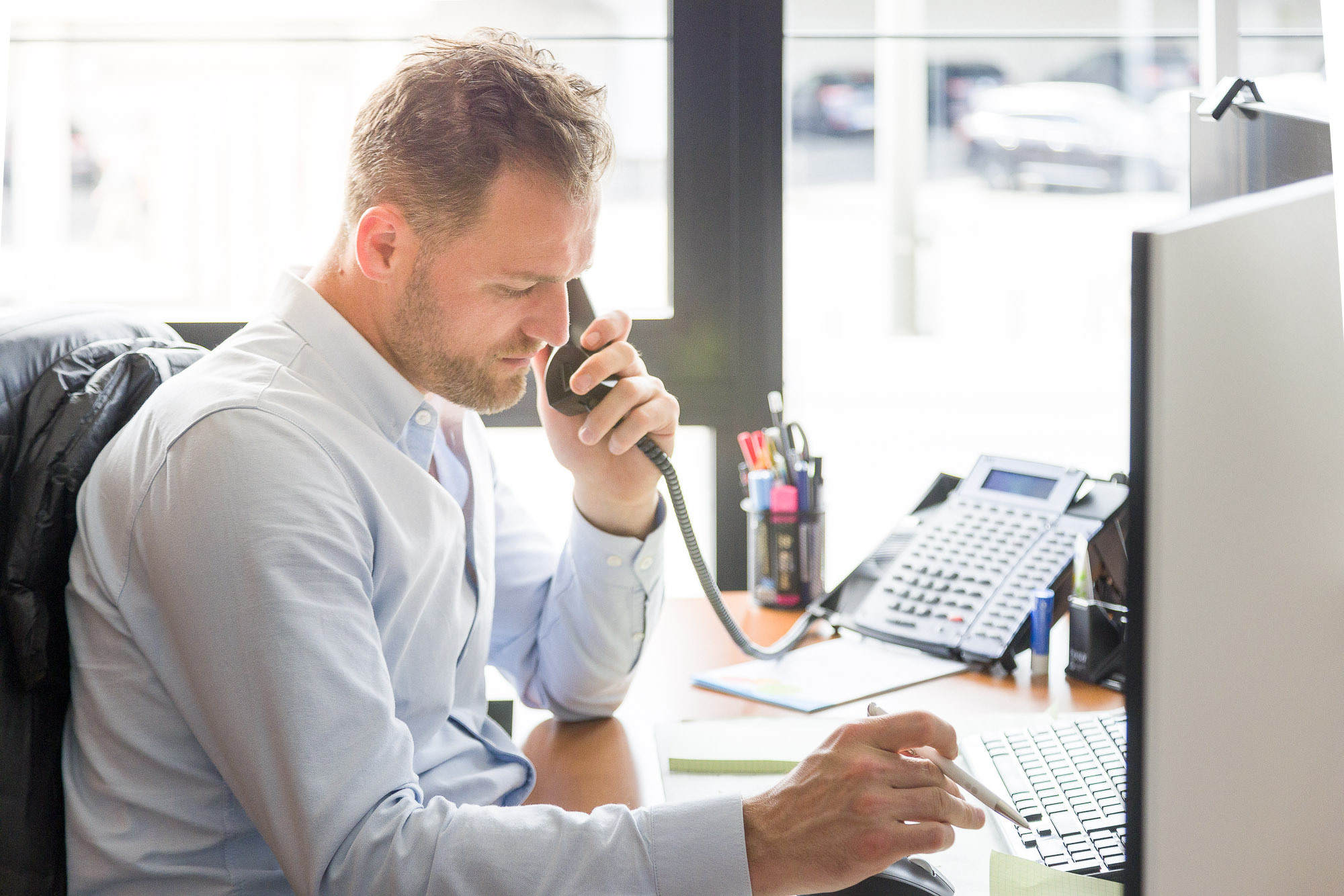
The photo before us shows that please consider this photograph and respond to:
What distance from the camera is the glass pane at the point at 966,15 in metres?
1.93

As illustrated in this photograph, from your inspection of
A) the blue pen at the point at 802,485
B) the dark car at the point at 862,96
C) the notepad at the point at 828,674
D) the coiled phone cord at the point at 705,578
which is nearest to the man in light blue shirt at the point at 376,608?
the coiled phone cord at the point at 705,578

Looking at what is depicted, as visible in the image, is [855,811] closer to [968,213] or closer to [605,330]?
[605,330]

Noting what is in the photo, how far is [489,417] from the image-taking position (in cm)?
187

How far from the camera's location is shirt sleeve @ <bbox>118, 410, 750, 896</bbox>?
816 mm

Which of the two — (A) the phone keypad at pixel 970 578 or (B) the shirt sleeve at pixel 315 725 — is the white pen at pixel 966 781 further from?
(A) the phone keypad at pixel 970 578

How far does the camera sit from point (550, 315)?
1.17 meters

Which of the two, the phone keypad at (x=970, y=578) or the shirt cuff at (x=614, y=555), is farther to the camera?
the phone keypad at (x=970, y=578)

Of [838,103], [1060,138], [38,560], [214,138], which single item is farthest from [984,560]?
[1060,138]

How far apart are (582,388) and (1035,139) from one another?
7.68 ft

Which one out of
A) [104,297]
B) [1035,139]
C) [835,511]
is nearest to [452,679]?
[104,297]

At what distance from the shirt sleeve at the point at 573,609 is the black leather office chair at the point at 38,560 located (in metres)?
0.52

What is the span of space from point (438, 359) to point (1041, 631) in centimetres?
78

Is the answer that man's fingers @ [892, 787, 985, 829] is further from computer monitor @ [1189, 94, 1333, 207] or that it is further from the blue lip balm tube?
the blue lip balm tube

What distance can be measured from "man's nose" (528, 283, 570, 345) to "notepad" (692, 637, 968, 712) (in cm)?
48
